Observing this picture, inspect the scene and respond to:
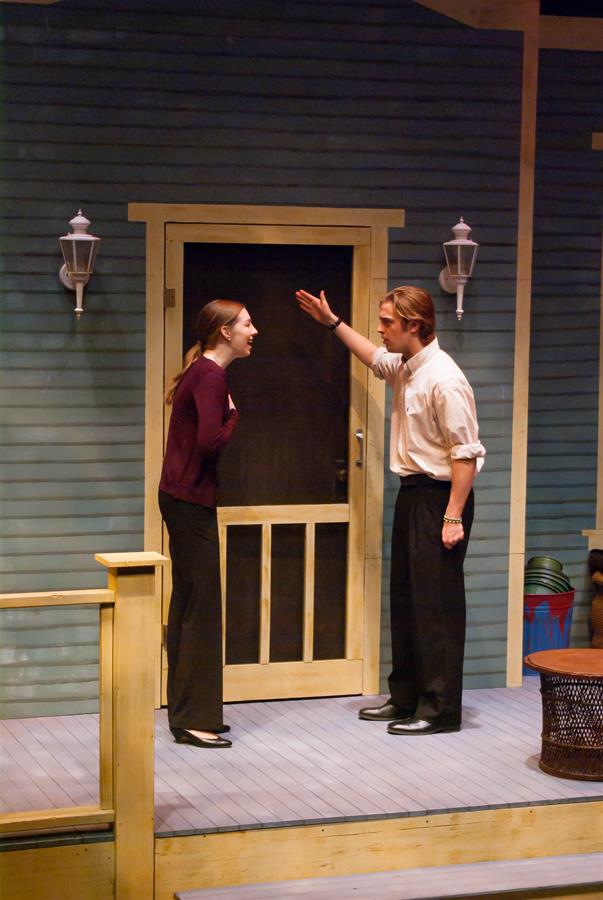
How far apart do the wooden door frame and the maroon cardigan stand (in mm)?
520

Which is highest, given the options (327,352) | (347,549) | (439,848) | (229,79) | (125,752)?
(229,79)

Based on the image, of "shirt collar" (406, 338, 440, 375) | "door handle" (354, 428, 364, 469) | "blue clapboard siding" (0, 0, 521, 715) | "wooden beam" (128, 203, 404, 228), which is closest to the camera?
"shirt collar" (406, 338, 440, 375)

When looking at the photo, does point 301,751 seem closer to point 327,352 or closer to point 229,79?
point 327,352

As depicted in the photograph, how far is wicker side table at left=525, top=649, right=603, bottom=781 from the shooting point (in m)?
5.57

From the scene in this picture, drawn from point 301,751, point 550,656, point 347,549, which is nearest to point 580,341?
point 347,549

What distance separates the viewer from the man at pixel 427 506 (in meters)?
5.95

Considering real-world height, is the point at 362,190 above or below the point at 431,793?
above

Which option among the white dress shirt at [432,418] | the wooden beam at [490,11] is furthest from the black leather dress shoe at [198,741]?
the wooden beam at [490,11]

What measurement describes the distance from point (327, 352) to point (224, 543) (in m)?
1.01

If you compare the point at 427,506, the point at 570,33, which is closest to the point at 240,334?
the point at 427,506

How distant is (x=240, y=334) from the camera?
5820 mm

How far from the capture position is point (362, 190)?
6586mm

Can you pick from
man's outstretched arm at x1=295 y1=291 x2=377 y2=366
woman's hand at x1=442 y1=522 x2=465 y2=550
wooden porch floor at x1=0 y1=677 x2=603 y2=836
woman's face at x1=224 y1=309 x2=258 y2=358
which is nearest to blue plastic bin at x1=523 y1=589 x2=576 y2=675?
wooden porch floor at x1=0 y1=677 x2=603 y2=836

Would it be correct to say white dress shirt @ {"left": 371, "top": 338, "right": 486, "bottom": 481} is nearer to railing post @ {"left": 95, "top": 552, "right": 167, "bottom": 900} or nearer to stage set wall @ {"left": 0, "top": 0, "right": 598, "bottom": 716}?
stage set wall @ {"left": 0, "top": 0, "right": 598, "bottom": 716}
